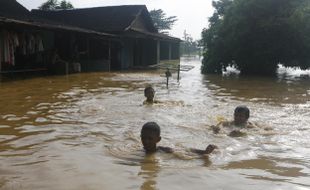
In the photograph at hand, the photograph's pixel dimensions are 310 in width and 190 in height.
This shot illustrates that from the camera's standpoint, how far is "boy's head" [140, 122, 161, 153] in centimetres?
552

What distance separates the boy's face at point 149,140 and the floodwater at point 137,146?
0.47 feet

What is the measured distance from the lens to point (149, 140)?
18.5ft

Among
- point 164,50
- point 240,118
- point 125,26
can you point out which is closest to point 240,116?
point 240,118

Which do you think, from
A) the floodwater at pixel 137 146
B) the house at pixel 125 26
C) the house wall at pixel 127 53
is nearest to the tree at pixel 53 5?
the house at pixel 125 26

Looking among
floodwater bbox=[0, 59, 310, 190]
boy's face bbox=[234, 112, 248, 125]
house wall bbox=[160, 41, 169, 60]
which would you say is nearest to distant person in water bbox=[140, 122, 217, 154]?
floodwater bbox=[0, 59, 310, 190]

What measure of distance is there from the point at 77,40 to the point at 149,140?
21009 mm

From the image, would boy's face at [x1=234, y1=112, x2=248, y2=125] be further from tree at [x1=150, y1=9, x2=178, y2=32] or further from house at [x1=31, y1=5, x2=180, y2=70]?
tree at [x1=150, y1=9, x2=178, y2=32]

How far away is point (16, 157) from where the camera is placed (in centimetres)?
539

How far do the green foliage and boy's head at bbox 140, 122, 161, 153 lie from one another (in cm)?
1890

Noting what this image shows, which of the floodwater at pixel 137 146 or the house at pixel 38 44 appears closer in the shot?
the floodwater at pixel 137 146

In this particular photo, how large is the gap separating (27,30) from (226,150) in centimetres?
1540

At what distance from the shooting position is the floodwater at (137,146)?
4.52 metres

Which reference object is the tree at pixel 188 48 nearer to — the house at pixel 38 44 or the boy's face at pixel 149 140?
the house at pixel 38 44

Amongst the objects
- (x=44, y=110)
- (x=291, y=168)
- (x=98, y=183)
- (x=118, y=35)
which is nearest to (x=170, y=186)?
(x=98, y=183)
